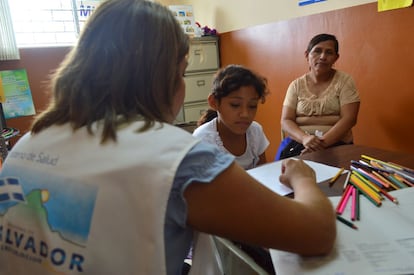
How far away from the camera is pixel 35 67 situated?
332 centimetres

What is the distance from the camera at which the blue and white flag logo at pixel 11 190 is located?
0.59 m

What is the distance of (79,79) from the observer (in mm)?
625

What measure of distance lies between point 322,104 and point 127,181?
177cm

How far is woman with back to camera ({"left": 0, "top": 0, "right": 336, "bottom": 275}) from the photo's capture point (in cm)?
50

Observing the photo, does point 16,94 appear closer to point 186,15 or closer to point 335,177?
point 186,15

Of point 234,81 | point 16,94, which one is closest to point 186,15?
point 16,94

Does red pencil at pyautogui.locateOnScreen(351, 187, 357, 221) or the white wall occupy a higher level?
the white wall

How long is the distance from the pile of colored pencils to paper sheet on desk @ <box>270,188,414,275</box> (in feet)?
0.13

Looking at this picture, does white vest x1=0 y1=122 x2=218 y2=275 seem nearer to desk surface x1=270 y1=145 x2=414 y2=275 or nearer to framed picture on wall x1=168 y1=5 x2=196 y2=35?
desk surface x1=270 y1=145 x2=414 y2=275

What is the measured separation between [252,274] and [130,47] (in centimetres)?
55

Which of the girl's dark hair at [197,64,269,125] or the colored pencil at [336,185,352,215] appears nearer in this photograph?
the colored pencil at [336,185,352,215]

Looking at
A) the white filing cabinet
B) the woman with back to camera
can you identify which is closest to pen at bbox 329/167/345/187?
the woman with back to camera

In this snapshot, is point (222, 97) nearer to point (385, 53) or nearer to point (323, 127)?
point (323, 127)

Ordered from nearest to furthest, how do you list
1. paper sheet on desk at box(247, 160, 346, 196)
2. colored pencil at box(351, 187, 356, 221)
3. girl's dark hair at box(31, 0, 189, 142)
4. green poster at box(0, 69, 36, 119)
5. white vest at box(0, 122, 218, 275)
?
white vest at box(0, 122, 218, 275)
girl's dark hair at box(31, 0, 189, 142)
colored pencil at box(351, 187, 356, 221)
paper sheet on desk at box(247, 160, 346, 196)
green poster at box(0, 69, 36, 119)
